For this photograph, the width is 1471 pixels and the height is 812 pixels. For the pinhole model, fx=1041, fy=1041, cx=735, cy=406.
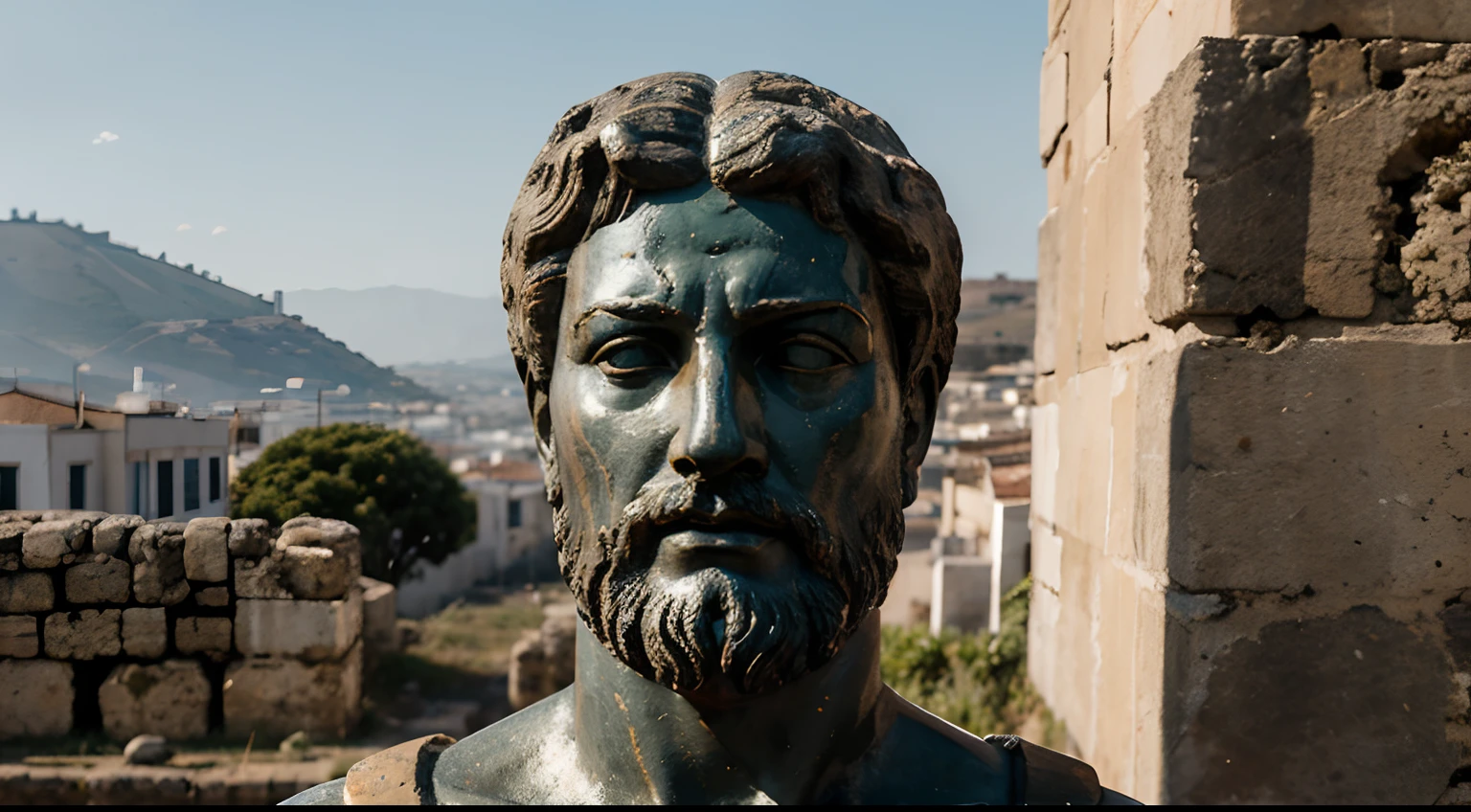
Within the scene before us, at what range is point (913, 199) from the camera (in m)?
1.69

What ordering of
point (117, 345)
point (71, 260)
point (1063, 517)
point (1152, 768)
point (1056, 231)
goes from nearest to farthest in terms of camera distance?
point (1152, 768) → point (1063, 517) → point (1056, 231) → point (117, 345) → point (71, 260)

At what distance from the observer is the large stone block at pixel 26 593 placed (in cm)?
712

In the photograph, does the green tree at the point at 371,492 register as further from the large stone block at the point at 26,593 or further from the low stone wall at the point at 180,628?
the large stone block at the point at 26,593

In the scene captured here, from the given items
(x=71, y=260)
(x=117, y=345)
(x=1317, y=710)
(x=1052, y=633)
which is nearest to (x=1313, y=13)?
(x=1317, y=710)

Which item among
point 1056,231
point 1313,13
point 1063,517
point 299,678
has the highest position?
point 1313,13

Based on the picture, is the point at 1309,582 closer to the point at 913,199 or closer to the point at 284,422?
the point at 913,199

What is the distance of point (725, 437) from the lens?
1430mm

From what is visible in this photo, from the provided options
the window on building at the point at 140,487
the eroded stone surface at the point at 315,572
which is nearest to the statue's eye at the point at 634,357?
the window on building at the point at 140,487

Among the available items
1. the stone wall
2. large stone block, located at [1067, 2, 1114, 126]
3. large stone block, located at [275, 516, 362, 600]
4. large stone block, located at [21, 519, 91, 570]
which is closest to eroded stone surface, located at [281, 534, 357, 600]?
large stone block, located at [275, 516, 362, 600]

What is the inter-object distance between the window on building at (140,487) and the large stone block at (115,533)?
0.42 metres

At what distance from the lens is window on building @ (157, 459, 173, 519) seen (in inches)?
241

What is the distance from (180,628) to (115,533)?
96 centimetres

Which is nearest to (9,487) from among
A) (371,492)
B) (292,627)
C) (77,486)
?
(77,486)

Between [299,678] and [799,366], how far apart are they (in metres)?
7.51
